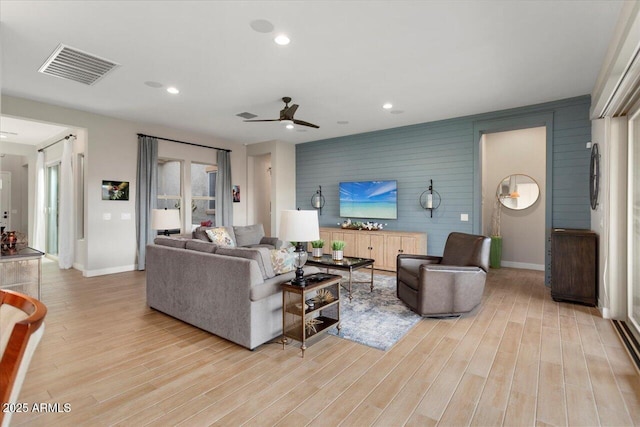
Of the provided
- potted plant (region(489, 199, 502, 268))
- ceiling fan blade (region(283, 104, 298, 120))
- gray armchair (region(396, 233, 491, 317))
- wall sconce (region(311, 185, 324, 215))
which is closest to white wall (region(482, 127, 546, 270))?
potted plant (region(489, 199, 502, 268))

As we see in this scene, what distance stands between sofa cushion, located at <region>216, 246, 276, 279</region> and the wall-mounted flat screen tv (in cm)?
421

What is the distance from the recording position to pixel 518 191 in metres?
6.68

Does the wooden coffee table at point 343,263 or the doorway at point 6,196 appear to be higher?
the doorway at point 6,196

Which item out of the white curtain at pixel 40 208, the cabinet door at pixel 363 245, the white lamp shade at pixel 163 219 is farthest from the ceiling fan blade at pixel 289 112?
the white curtain at pixel 40 208

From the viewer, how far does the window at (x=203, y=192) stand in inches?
302

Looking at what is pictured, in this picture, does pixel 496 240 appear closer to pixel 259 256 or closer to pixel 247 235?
pixel 247 235

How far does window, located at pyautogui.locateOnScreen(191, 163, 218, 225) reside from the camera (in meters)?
7.67

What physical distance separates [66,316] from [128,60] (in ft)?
10.1

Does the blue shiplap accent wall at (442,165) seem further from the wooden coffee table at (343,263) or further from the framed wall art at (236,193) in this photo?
the wooden coffee table at (343,263)

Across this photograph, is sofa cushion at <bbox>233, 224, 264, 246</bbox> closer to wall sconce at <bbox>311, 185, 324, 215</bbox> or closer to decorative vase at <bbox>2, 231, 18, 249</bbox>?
wall sconce at <bbox>311, 185, 324, 215</bbox>

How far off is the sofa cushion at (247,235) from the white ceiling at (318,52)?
7.64 feet

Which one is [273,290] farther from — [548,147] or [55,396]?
[548,147]

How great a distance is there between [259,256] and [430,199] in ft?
14.2

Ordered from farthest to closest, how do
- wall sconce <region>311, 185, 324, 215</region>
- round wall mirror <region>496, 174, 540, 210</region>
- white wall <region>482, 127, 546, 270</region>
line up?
1. wall sconce <region>311, 185, 324, 215</region>
2. round wall mirror <region>496, 174, 540, 210</region>
3. white wall <region>482, 127, 546, 270</region>
